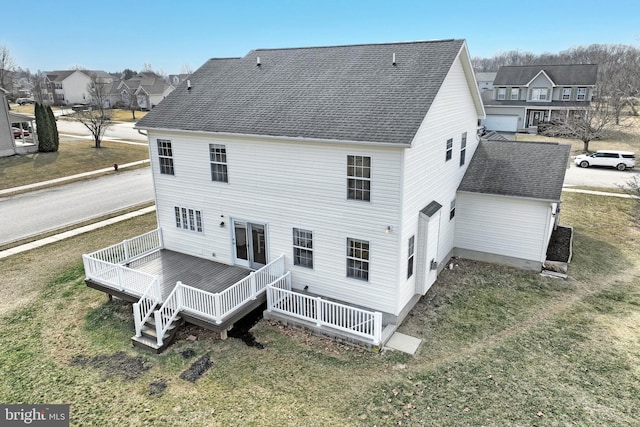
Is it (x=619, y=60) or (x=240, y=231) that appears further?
(x=619, y=60)

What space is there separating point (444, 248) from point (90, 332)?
1306 centimetres

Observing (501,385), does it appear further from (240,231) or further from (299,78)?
(299,78)

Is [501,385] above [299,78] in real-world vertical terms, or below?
below

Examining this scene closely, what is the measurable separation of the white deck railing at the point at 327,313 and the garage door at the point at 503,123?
48671mm

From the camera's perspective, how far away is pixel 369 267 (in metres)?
12.8

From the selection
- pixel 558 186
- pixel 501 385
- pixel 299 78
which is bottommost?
pixel 501 385

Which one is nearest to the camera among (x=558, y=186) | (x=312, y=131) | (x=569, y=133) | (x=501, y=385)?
(x=501, y=385)

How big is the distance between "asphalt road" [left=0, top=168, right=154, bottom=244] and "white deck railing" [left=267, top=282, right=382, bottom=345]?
15.8 meters

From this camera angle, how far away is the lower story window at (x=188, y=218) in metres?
16.0

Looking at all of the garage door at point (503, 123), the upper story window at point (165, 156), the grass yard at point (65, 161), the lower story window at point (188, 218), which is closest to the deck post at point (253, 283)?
the lower story window at point (188, 218)

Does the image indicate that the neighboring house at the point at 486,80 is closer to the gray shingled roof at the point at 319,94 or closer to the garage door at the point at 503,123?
the garage door at the point at 503,123

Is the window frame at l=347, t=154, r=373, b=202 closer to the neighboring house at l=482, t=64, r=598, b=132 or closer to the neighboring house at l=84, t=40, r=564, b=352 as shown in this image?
the neighboring house at l=84, t=40, r=564, b=352

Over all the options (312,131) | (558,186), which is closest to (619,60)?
(558,186)

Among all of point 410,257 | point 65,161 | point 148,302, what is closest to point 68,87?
point 65,161
